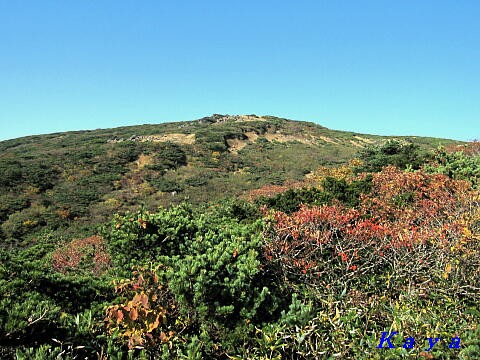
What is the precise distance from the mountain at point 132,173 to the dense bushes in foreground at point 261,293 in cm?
1307

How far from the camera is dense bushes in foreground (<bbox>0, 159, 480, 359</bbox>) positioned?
312cm

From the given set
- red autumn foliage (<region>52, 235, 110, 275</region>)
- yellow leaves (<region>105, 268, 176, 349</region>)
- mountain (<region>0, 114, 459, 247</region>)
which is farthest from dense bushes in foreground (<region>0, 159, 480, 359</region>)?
mountain (<region>0, 114, 459, 247</region>)

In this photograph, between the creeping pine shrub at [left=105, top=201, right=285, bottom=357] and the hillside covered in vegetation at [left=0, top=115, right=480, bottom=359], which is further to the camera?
the creeping pine shrub at [left=105, top=201, right=285, bottom=357]

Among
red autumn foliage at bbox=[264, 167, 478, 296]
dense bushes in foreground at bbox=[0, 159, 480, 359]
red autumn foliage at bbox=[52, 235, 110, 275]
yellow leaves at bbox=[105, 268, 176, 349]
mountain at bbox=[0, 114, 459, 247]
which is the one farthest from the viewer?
mountain at bbox=[0, 114, 459, 247]

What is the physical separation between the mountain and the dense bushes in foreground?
13.1 m

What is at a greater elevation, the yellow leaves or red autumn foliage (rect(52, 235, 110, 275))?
the yellow leaves

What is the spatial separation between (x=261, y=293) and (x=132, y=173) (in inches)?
946

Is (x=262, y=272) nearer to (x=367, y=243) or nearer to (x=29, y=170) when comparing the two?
(x=367, y=243)

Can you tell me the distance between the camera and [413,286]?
430 centimetres

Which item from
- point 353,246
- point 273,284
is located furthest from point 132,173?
point 273,284

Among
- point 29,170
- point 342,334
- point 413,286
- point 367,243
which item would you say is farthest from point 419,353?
point 29,170

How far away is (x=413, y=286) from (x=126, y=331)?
347cm

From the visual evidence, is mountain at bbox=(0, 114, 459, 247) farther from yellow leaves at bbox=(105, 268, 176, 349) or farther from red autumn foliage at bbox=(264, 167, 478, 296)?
yellow leaves at bbox=(105, 268, 176, 349)

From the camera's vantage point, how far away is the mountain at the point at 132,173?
1864cm
